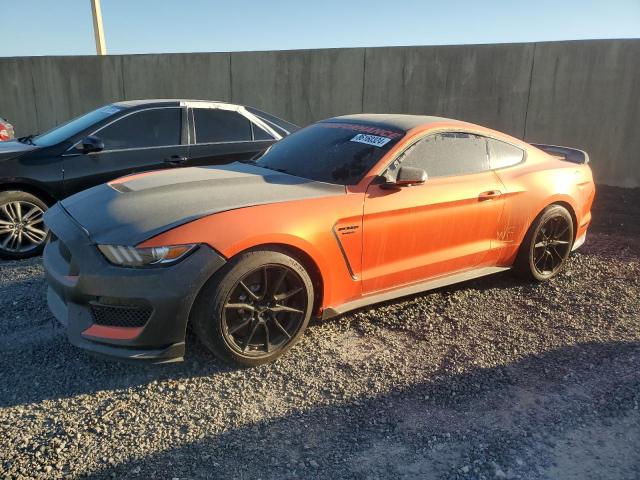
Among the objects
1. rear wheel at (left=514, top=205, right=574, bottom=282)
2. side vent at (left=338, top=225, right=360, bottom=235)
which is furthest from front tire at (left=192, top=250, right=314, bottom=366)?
rear wheel at (left=514, top=205, right=574, bottom=282)

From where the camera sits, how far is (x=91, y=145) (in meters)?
5.23

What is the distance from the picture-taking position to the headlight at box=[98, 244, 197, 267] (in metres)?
2.89

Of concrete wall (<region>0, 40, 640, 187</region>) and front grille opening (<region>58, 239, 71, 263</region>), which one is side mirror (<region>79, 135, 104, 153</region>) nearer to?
front grille opening (<region>58, 239, 71, 263</region>)

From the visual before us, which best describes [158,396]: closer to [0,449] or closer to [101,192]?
[0,449]

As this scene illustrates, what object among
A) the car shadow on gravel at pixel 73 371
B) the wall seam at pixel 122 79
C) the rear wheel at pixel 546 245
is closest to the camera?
the car shadow on gravel at pixel 73 371

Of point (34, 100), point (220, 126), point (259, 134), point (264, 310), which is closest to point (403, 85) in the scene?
point (259, 134)

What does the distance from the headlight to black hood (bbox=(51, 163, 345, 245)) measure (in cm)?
6

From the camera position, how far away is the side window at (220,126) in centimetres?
587

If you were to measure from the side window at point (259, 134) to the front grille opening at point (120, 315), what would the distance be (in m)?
3.59

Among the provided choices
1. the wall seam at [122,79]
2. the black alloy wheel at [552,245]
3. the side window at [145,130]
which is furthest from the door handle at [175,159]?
the wall seam at [122,79]

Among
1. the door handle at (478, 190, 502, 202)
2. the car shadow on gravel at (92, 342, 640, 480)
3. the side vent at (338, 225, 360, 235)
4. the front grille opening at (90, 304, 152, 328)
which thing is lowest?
the car shadow on gravel at (92, 342, 640, 480)

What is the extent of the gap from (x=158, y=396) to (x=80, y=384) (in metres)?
0.49

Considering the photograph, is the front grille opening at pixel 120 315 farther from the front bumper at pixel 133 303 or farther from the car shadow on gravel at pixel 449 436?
the car shadow on gravel at pixel 449 436

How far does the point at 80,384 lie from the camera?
3049mm
